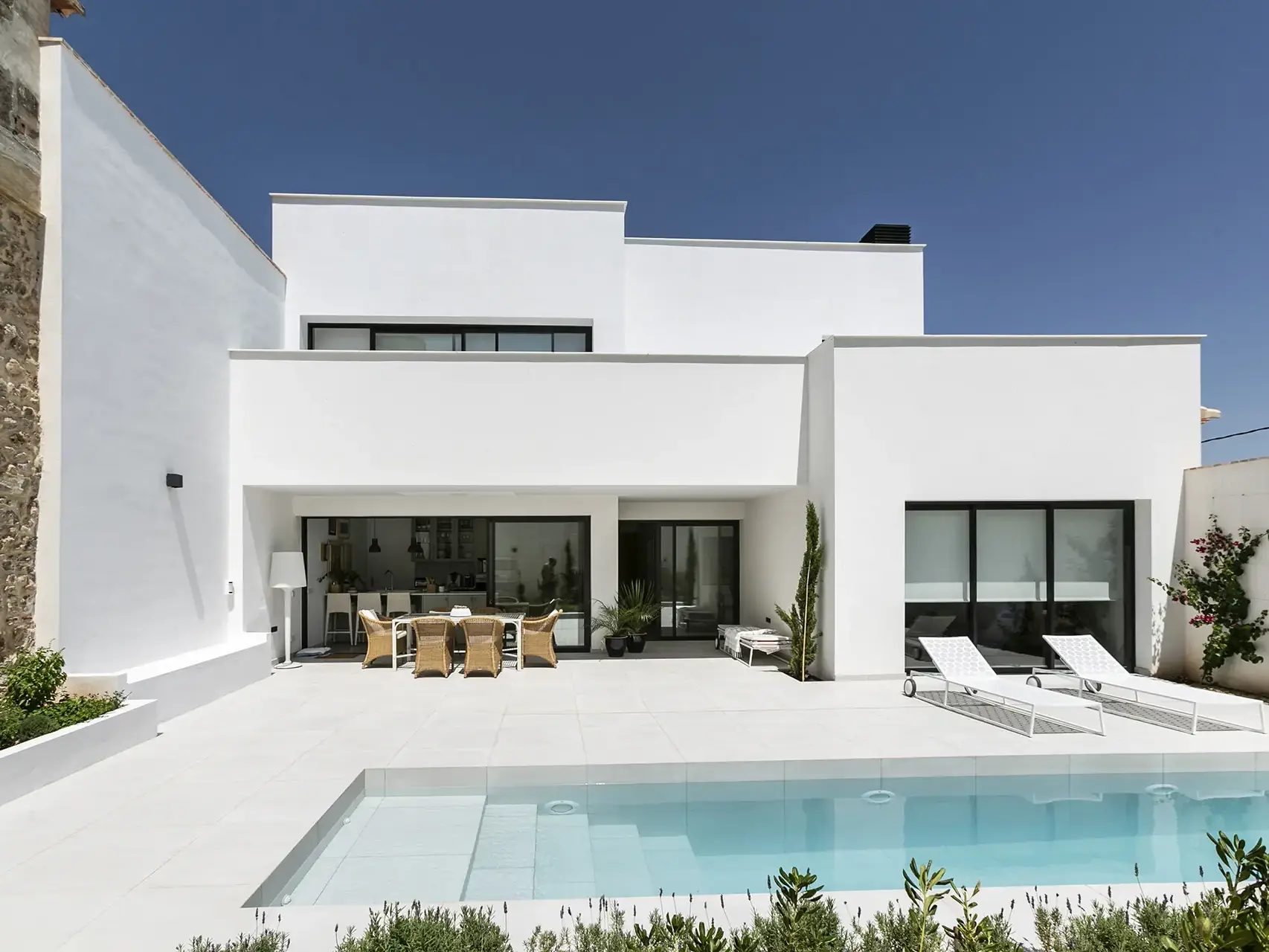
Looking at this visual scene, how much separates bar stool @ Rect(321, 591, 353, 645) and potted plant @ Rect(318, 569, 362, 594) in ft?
0.58

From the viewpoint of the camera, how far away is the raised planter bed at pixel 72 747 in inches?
211

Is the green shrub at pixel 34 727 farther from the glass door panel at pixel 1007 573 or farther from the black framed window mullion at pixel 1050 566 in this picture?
the black framed window mullion at pixel 1050 566

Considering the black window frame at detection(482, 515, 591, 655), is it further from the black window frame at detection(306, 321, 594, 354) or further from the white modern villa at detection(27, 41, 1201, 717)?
the black window frame at detection(306, 321, 594, 354)

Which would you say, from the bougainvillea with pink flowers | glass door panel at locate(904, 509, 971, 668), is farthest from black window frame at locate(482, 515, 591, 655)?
the bougainvillea with pink flowers

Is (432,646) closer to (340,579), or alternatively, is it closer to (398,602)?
(398,602)

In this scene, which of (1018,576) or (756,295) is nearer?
(1018,576)

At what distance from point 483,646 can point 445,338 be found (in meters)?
5.76

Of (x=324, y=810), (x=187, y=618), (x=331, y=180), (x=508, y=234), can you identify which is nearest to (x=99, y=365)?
(x=187, y=618)

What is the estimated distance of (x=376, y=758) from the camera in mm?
6402

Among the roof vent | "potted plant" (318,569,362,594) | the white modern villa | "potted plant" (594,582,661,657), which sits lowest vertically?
"potted plant" (594,582,661,657)

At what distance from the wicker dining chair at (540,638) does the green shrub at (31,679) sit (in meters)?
5.72

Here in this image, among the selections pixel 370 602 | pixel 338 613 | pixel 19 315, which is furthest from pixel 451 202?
pixel 338 613

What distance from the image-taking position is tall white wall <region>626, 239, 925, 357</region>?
14.0 m

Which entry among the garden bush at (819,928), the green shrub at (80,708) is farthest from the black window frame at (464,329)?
the garden bush at (819,928)
